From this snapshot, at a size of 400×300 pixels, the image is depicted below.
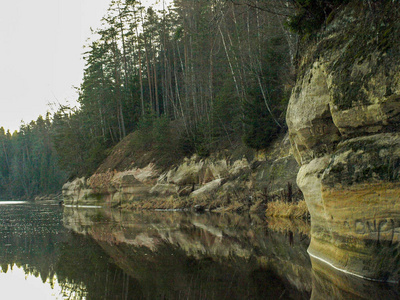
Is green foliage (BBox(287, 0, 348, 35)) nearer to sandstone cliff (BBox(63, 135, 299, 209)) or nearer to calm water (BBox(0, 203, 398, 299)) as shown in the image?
calm water (BBox(0, 203, 398, 299))

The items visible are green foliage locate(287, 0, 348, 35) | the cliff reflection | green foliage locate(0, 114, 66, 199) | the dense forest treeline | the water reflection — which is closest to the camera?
the cliff reflection

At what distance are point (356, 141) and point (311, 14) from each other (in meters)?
3.48

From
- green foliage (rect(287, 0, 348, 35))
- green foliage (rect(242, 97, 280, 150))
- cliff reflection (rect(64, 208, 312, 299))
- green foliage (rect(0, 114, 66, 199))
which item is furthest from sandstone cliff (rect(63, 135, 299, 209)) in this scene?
green foliage (rect(0, 114, 66, 199))

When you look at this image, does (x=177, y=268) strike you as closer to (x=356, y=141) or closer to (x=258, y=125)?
(x=356, y=141)

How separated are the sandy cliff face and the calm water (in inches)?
22.7

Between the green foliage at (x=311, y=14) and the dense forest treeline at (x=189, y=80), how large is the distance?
0.03 metres

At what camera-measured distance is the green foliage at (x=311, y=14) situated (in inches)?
353

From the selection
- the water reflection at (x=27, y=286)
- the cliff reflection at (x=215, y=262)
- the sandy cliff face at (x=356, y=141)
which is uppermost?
the sandy cliff face at (x=356, y=141)

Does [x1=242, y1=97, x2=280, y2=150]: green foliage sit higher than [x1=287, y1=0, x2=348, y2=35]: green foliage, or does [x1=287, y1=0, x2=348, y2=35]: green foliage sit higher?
[x1=287, y1=0, x2=348, y2=35]: green foliage

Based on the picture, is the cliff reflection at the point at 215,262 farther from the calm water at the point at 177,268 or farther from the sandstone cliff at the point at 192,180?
the sandstone cliff at the point at 192,180

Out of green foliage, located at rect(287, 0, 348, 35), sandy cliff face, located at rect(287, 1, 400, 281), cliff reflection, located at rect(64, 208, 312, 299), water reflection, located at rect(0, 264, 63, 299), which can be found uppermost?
green foliage, located at rect(287, 0, 348, 35)

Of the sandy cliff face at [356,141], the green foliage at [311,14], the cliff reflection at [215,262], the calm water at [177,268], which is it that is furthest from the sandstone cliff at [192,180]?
the sandy cliff face at [356,141]

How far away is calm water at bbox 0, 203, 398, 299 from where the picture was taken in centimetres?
657

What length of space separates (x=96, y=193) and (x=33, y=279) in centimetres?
3327
